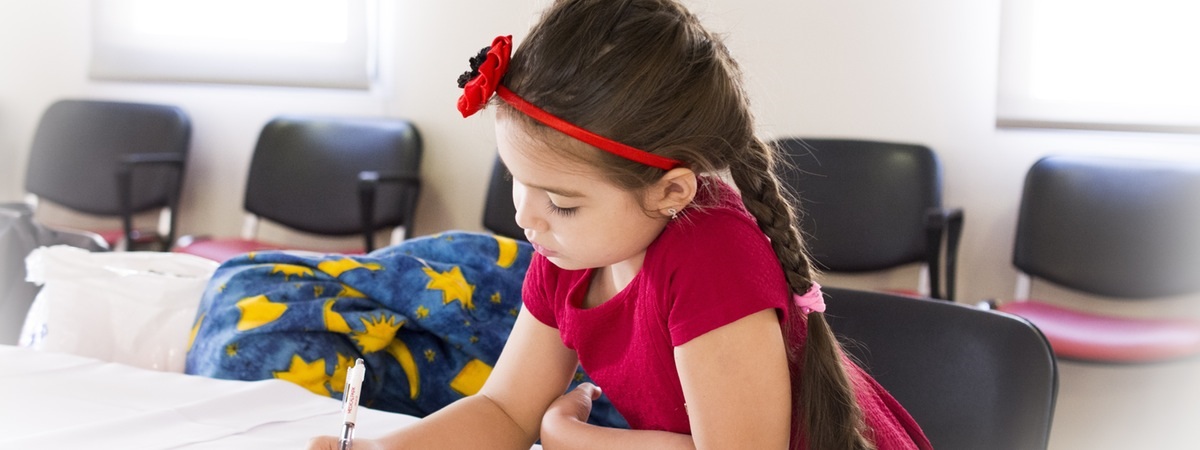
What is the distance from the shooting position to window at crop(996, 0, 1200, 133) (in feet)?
8.73

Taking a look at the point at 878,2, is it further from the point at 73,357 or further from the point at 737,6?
the point at 73,357

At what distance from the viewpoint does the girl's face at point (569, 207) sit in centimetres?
88

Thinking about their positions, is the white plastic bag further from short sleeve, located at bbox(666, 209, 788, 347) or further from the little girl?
short sleeve, located at bbox(666, 209, 788, 347)

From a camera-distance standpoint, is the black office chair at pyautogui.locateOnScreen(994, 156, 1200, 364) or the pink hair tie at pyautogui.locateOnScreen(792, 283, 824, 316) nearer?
the pink hair tie at pyautogui.locateOnScreen(792, 283, 824, 316)

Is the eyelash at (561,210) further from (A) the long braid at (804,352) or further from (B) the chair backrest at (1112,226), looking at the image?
(B) the chair backrest at (1112,226)

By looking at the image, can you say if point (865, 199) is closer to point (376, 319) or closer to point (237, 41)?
point (376, 319)

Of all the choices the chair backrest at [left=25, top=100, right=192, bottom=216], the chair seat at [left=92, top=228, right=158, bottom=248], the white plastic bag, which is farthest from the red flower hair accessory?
the chair backrest at [left=25, top=100, right=192, bottom=216]

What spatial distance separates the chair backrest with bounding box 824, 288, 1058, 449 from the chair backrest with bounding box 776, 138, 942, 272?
160 centimetres

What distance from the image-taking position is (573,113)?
0.86 m

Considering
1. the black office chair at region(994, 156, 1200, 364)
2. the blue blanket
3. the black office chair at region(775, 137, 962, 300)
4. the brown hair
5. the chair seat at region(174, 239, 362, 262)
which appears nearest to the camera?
the brown hair

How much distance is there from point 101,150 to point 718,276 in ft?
11.5

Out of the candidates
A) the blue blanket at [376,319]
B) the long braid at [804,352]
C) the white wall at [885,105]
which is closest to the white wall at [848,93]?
the white wall at [885,105]

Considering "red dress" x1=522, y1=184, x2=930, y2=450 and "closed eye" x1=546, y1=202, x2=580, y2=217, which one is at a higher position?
"closed eye" x1=546, y1=202, x2=580, y2=217

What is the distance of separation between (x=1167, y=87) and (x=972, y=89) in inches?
18.1
